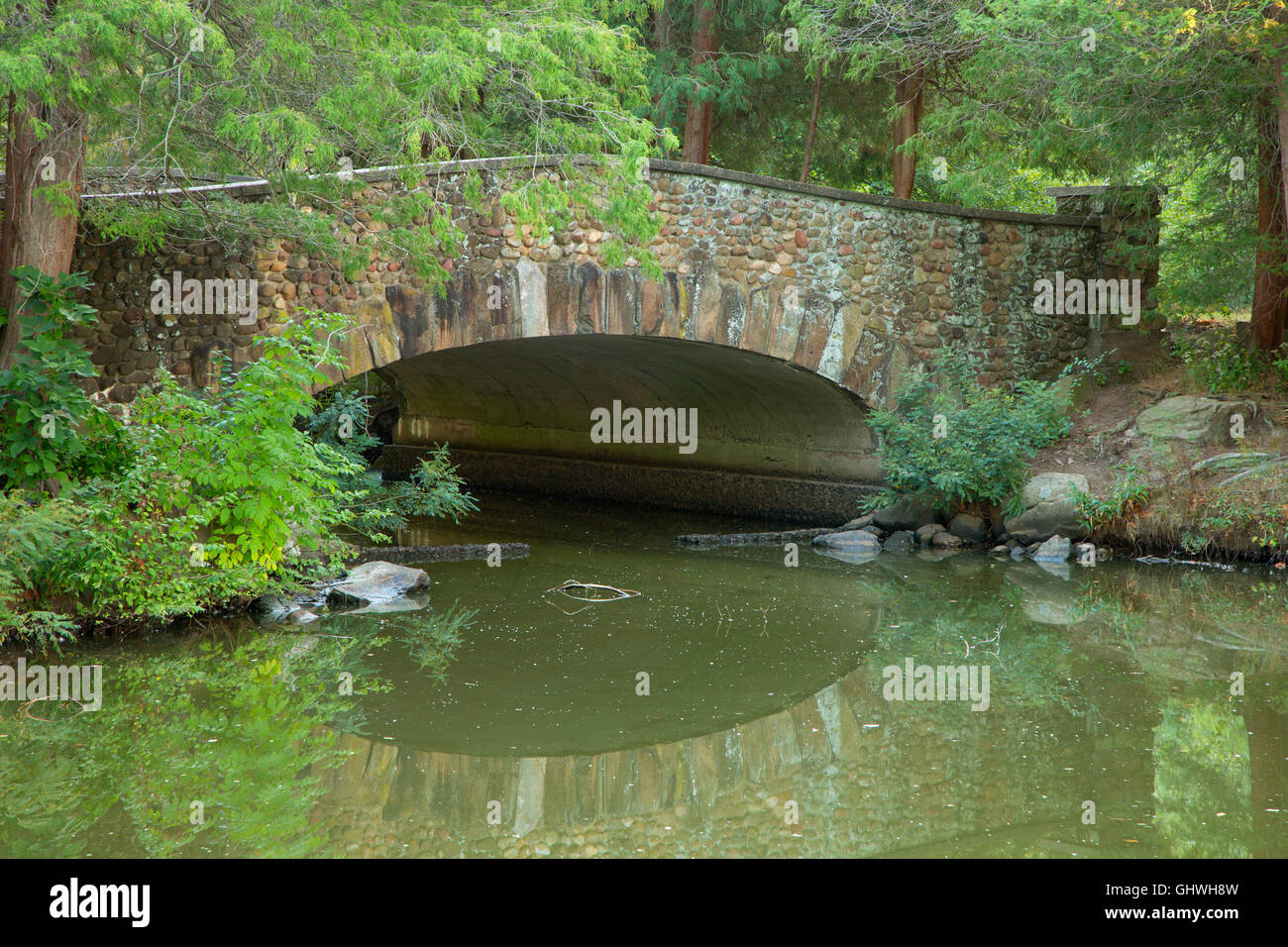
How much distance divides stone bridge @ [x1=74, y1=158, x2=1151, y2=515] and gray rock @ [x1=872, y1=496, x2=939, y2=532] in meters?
0.70

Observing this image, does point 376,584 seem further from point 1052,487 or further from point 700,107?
point 700,107

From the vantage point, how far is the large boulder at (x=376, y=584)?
7230 millimetres

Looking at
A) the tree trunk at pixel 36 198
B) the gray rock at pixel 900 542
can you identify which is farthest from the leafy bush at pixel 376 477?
the gray rock at pixel 900 542

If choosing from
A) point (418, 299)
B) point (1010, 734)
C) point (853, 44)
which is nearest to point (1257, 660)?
point (1010, 734)

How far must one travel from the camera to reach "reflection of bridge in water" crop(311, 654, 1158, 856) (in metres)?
3.53

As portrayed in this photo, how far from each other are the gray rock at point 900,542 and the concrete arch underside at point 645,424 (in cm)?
83

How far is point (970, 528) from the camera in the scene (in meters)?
10.4

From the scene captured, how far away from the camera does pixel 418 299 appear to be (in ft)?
28.0

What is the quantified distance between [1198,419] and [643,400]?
6.14 m

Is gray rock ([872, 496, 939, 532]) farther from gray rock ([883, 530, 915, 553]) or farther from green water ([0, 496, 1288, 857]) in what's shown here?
green water ([0, 496, 1288, 857])

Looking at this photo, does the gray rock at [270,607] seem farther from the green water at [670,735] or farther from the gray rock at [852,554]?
the gray rock at [852,554]

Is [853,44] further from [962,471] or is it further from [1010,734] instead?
[1010,734]

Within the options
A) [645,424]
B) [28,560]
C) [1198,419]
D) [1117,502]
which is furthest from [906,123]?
[28,560]

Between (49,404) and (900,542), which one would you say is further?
(900,542)
